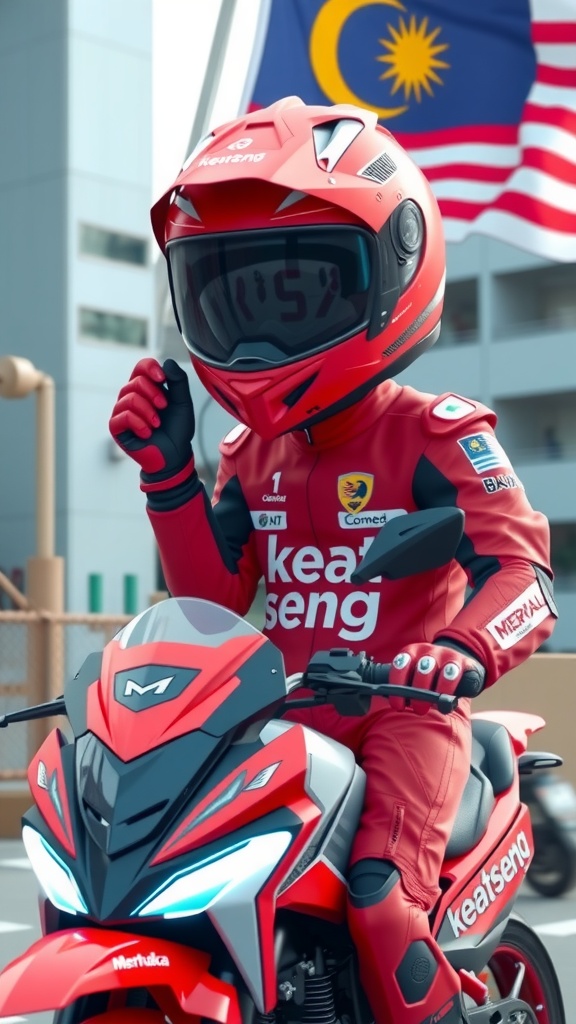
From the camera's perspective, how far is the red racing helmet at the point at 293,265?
2.93 metres

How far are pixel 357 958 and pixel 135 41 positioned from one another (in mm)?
29144

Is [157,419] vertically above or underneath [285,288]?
underneath

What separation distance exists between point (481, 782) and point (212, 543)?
2.31ft

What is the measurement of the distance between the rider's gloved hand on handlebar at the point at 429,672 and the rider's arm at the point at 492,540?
0.23 meters

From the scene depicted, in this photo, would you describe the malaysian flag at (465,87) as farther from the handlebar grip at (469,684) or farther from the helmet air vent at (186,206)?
the handlebar grip at (469,684)

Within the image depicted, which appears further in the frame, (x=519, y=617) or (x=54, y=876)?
(x=519, y=617)

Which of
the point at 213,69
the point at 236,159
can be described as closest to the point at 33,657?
the point at 213,69

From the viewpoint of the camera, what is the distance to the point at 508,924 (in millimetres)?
3352

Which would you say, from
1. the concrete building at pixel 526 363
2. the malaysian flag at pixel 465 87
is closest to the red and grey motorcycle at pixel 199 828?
the malaysian flag at pixel 465 87

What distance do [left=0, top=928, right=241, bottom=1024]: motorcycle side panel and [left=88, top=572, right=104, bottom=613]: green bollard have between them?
2375cm

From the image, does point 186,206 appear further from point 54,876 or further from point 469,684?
point 54,876

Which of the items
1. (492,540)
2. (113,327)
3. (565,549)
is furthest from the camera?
(565,549)

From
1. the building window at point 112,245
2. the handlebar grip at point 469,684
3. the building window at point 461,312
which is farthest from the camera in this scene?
the building window at point 461,312

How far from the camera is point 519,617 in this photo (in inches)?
113
